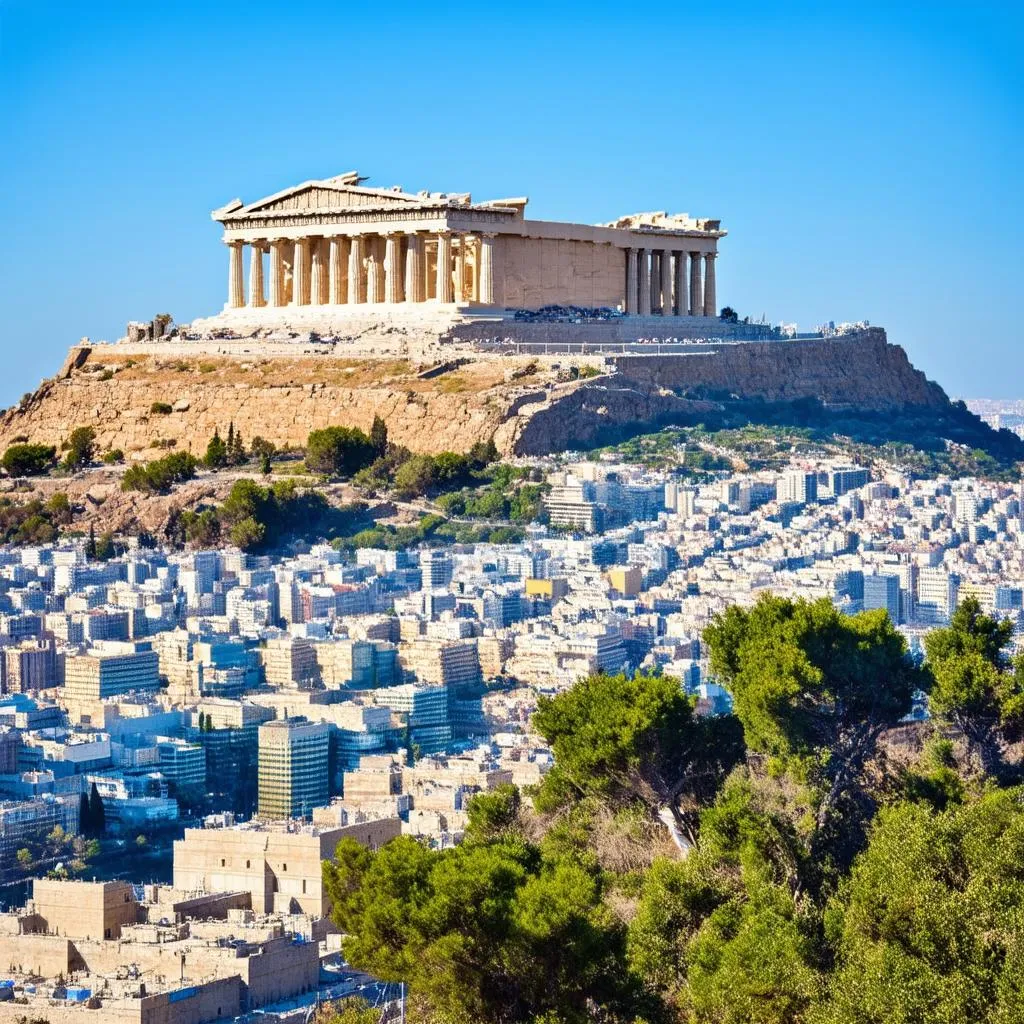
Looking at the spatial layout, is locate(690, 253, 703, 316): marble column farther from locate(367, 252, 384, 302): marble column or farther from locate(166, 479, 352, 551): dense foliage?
locate(166, 479, 352, 551): dense foliage

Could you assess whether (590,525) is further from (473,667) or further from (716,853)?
(716,853)

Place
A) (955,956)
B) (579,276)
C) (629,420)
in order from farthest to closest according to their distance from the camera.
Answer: (579,276)
(629,420)
(955,956)

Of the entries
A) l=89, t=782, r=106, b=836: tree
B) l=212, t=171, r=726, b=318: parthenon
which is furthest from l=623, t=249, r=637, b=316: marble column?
l=89, t=782, r=106, b=836: tree

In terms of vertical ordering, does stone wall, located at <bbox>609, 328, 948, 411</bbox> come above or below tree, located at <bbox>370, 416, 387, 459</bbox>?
above

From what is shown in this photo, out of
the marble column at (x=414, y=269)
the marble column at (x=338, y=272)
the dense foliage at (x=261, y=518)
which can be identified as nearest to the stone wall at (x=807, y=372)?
the marble column at (x=414, y=269)

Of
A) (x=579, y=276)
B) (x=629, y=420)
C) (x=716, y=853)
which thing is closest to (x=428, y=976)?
(x=716, y=853)

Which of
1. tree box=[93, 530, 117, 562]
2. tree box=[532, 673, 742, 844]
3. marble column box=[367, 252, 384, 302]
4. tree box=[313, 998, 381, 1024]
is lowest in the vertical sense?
tree box=[313, 998, 381, 1024]
